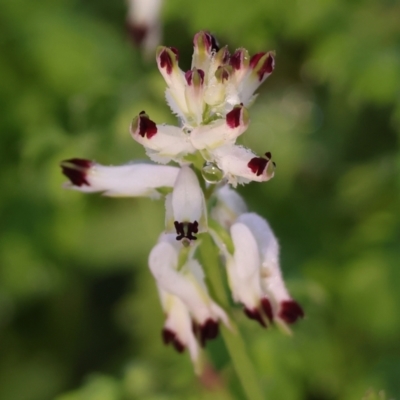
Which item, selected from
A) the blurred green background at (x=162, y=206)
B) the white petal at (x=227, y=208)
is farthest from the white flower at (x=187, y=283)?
the blurred green background at (x=162, y=206)

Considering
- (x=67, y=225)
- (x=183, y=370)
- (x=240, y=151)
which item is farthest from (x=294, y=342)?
(x=67, y=225)

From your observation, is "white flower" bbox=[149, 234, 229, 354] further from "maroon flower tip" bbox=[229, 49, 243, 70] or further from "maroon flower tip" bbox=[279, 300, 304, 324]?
"maroon flower tip" bbox=[229, 49, 243, 70]

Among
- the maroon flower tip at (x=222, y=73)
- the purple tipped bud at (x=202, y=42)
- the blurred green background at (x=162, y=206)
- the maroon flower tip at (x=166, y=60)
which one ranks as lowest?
the maroon flower tip at (x=222, y=73)

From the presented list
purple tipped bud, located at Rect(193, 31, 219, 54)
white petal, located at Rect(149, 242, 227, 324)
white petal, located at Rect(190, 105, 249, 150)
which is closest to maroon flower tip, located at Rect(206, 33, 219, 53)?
purple tipped bud, located at Rect(193, 31, 219, 54)

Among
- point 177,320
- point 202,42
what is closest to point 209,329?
point 177,320

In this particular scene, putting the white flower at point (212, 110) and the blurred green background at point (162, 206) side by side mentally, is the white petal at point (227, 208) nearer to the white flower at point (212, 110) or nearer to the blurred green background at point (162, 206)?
the white flower at point (212, 110)

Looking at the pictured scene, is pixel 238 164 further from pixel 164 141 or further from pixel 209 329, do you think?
pixel 209 329

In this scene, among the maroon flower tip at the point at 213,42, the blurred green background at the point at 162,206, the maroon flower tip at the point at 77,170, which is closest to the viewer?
A: the maroon flower tip at the point at 213,42
